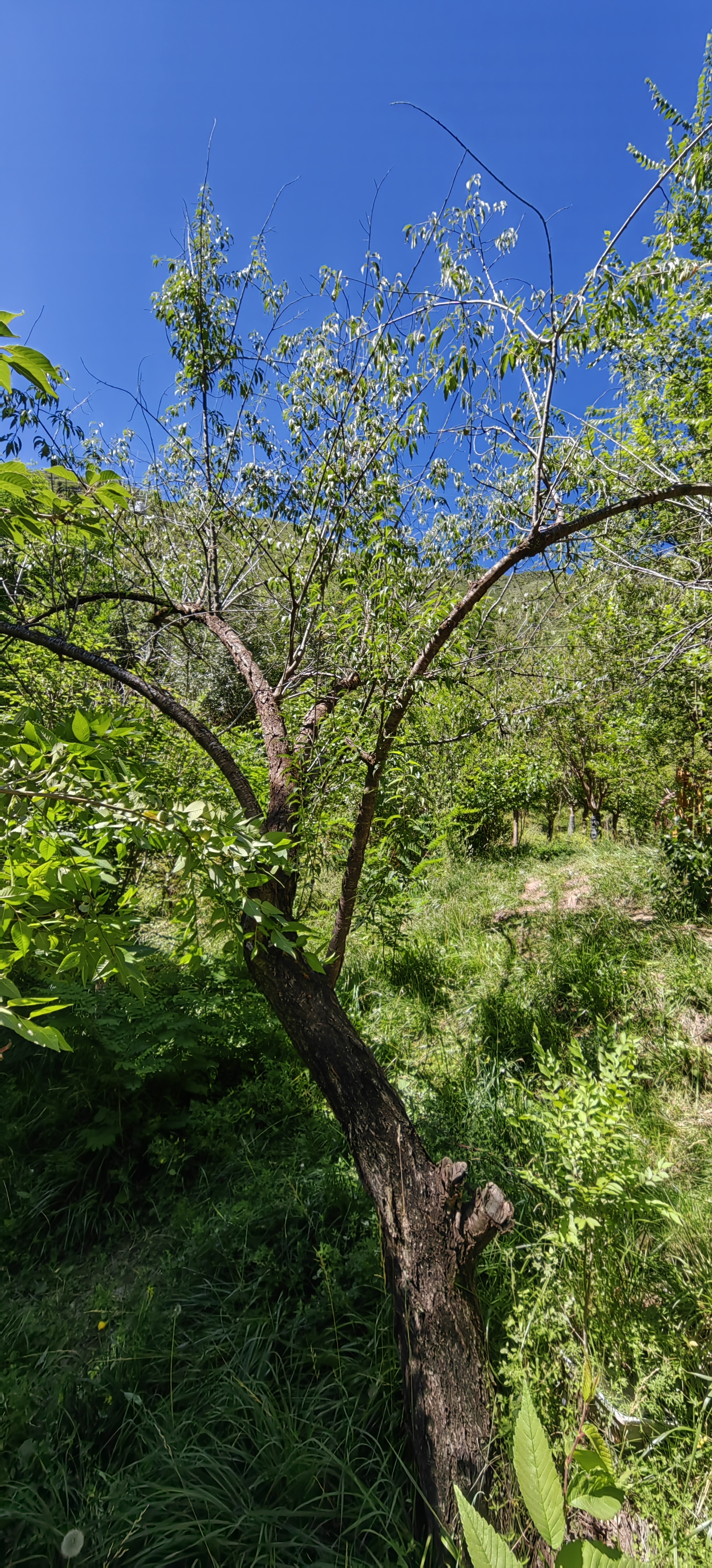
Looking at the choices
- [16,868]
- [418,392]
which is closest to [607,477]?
[418,392]

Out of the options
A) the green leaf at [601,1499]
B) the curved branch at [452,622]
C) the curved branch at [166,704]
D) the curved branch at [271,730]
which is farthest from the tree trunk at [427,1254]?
the green leaf at [601,1499]

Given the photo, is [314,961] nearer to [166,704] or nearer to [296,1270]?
[296,1270]

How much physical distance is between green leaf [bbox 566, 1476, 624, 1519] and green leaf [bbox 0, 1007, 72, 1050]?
2.56 feet

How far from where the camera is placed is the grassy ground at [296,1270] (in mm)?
1674

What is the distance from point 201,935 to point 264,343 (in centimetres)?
437

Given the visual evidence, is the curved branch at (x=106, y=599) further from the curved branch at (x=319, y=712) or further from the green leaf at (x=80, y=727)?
the green leaf at (x=80, y=727)

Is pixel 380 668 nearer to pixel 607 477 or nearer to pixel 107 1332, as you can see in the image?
pixel 607 477

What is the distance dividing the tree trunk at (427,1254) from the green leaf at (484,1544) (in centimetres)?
124

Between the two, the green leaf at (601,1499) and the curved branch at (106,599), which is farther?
the curved branch at (106,599)

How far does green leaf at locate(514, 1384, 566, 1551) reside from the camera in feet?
1.68

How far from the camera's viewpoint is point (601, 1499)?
78 cm

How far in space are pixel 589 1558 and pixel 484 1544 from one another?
99mm

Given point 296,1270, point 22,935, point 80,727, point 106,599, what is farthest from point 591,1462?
point 106,599

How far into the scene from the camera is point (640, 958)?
4125 mm
